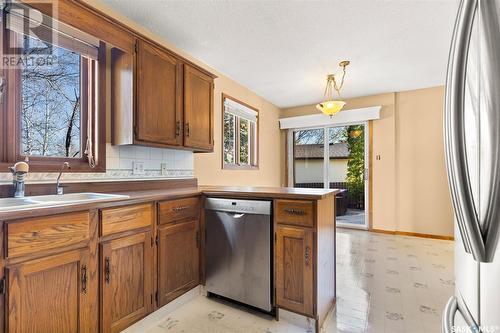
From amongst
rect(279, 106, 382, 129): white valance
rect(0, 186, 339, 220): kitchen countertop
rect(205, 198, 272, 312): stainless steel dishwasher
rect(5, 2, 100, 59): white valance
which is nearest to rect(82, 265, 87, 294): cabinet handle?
rect(0, 186, 339, 220): kitchen countertop

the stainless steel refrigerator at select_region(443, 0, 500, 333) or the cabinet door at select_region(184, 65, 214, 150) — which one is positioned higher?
the cabinet door at select_region(184, 65, 214, 150)

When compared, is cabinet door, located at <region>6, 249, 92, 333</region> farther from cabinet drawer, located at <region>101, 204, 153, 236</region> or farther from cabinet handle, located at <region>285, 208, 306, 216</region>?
cabinet handle, located at <region>285, 208, 306, 216</region>

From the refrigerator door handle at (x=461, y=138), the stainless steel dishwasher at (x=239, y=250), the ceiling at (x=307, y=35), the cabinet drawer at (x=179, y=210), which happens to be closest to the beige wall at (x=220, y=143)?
the ceiling at (x=307, y=35)

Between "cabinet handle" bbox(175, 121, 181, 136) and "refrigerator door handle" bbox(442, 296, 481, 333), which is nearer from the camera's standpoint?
"refrigerator door handle" bbox(442, 296, 481, 333)

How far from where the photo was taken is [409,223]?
4285 mm

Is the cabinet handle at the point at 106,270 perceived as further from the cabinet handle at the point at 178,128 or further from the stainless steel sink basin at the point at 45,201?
the cabinet handle at the point at 178,128

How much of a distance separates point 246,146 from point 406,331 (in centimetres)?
323

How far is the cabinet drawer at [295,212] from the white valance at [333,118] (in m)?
3.51

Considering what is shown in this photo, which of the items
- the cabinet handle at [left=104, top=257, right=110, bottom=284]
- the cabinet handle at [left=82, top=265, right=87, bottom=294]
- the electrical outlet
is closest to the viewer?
the cabinet handle at [left=82, top=265, right=87, bottom=294]

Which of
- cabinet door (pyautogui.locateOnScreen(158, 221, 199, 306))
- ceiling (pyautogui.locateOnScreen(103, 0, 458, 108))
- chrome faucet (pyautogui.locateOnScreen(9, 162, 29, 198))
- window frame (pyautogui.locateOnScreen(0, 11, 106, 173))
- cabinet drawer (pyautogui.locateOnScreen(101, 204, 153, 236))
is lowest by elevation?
cabinet door (pyautogui.locateOnScreen(158, 221, 199, 306))

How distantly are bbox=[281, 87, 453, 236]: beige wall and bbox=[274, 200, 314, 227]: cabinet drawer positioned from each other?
11.2ft

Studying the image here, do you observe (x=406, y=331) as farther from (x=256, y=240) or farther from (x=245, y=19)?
(x=245, y=19)

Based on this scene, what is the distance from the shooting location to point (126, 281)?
1.59m

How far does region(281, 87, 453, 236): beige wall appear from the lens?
408cm
